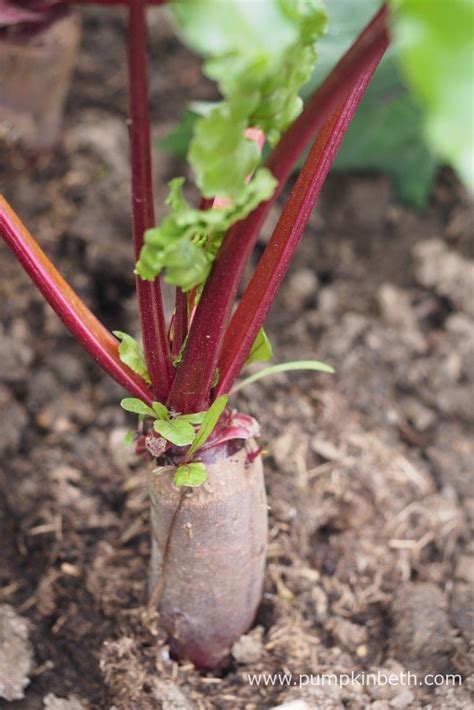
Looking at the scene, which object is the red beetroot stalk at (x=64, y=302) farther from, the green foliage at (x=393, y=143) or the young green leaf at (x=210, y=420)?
the green foliage at (x=393, y=143)

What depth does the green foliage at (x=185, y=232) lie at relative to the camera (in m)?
0.67

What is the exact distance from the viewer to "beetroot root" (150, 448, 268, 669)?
0.95 m

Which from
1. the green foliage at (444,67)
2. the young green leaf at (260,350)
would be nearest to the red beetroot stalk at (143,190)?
the young green leaf at (260,350)

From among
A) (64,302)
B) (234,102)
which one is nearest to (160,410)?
(64,302)

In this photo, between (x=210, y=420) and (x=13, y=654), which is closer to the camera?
(x=210, y=420)

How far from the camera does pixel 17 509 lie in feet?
3.98

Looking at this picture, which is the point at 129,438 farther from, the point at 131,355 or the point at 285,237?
the point at 285,237

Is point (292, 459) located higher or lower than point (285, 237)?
lower

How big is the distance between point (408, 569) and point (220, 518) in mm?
363

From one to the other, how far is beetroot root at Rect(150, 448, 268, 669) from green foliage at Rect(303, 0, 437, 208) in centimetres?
82

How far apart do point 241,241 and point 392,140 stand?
982 mm

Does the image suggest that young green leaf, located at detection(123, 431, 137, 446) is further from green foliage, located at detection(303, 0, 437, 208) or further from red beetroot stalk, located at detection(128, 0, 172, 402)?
green foliage, located at detection(303, 0, 437, 208)

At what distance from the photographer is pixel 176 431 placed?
87cm

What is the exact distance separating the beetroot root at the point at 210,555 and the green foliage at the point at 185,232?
27 cm
